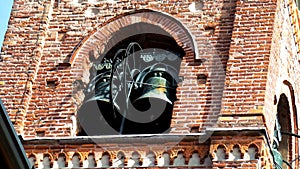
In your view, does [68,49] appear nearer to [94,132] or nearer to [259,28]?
[94,132]

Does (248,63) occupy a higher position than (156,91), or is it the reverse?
(248,63)

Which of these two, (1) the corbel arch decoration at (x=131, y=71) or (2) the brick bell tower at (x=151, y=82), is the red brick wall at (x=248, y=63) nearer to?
(2) the brick bell tower at (x=151, y=82)

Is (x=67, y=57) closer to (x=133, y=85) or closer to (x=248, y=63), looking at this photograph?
(x=133, y=85)

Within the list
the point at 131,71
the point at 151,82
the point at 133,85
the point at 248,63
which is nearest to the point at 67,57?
the point at 131,71

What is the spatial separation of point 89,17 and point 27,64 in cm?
110

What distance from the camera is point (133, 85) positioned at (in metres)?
18.0

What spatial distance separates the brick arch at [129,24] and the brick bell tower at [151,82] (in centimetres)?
1

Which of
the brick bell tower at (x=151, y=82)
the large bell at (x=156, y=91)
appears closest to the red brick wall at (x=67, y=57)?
the brick bell tower at (x=151, y=82)

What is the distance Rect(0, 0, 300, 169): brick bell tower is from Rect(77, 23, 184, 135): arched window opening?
13 mm

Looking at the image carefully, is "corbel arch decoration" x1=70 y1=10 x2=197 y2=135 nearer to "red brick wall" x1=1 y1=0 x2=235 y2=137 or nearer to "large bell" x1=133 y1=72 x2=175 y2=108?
"large bell" x1=133 y1=72 x2=175 y2=108

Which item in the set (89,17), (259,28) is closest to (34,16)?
(89,17)

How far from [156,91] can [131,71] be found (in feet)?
2.47

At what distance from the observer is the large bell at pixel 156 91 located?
58.0 feet

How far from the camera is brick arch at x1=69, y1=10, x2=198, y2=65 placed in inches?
722
